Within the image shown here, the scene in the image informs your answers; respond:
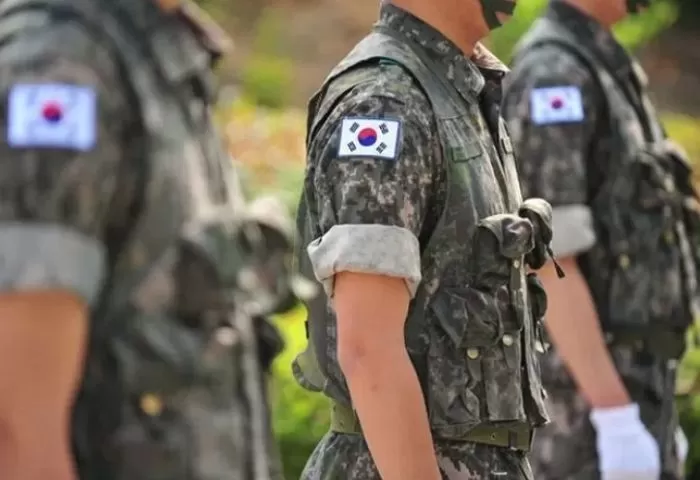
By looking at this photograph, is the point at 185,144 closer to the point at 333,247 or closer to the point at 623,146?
the point at 333,247

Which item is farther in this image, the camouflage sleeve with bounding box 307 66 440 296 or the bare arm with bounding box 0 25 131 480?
the camouflage sleeve with bounding box 307 66 440 296

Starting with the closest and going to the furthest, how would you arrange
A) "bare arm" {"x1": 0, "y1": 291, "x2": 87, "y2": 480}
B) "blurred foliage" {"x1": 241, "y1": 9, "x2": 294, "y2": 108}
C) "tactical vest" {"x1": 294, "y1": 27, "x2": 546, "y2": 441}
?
"bare arm" {"x1": 0, "y1": 291, "x2": 87, "y2": 480} → "tactical vest" {"x1": 294, "y1": 27, "x2": 546, "y2": 441} → "blurred foliage" {"x1": 241, "y1": 9, "x2": 294, "y2": 108}

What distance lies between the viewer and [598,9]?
3.82 m

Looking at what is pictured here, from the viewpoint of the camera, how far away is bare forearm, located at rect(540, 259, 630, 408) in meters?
3.57

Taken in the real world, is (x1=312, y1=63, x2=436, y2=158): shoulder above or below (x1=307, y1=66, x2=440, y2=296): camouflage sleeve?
above

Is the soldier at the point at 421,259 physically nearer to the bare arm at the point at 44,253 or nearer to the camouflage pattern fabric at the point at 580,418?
the bare arm at the point at 44,253

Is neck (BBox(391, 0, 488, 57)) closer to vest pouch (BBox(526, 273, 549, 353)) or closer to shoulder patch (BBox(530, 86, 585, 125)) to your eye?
vest pouch (BBox(526, 273, 549, 353))

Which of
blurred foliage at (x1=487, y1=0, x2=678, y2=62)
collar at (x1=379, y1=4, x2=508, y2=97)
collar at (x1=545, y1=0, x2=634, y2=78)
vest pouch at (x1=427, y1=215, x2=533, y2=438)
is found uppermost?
blurred foliage at (x1=487, y1=0, x2=678, y2=62)

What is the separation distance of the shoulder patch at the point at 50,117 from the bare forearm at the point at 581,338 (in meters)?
1.89

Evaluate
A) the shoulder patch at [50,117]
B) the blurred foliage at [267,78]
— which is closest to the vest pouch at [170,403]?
the shoulder patch at [50,117]

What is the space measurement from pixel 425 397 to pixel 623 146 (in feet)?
4.77

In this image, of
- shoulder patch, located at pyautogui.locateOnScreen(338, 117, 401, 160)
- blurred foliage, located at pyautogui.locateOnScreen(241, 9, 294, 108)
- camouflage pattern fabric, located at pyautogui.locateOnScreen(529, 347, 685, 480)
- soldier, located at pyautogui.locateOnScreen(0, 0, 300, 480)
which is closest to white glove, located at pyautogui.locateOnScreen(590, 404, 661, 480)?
camouflage pattern fabric, located at pyautogui.locateOnScreen(529, 347, 685, 480)

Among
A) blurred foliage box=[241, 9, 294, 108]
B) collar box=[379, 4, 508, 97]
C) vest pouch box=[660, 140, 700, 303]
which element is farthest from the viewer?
blurred foliage box=[241, 9, 294, 108]

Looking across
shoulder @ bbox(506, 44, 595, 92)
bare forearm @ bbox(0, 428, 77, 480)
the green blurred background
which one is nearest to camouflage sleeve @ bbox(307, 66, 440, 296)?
bare forearm @ bbox(0, 428, 77, 480)
